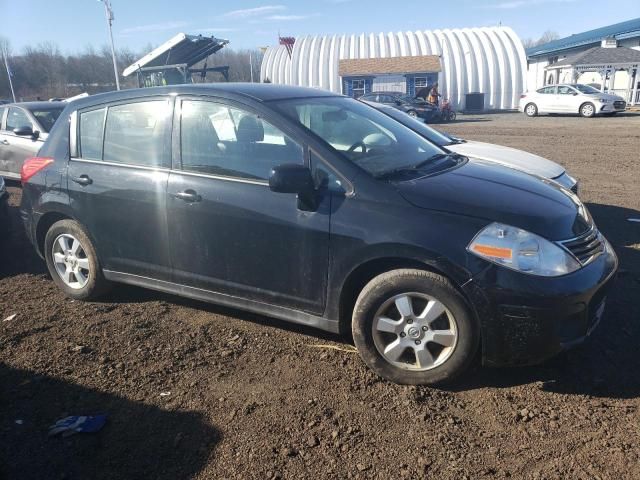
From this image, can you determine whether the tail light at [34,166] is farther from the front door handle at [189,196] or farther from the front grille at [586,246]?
the front grille at [586,246]

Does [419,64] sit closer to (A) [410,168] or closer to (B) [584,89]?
(B) [584,89]

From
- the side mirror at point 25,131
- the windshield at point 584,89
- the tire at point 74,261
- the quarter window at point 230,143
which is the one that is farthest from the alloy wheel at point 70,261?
the windshield at point 584,89

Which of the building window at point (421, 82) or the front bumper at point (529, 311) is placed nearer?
the front bumper at point (529, 311)

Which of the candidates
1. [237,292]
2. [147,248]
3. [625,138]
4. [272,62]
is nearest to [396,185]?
[237,292]

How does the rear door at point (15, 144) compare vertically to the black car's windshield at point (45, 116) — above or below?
below

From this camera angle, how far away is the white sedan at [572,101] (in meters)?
24.0

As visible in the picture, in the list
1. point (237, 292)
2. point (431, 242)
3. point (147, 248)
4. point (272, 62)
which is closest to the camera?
point (431, 242)

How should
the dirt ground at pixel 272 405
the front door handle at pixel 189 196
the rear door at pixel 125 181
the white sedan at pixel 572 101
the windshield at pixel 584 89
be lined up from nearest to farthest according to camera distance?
the dirt ground at pixel 272 405 < the front door handle at pixel 189 196 < the rear door at pixel 125 181 < the white sedan at pixel 572 101 < the windshield at pixel 584 89

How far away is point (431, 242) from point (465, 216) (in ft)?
0.84

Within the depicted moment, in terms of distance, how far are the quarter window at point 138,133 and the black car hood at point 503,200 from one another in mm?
1846

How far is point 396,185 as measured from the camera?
316 centimetres

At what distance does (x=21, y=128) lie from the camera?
838 cm

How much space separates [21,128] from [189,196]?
639cm

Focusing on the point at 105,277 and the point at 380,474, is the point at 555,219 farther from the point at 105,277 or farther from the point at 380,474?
the point at 105,277
